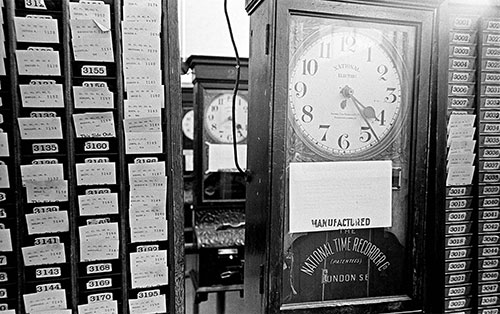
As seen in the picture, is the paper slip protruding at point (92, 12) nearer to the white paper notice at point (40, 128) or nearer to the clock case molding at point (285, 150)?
the white paper notice at point (40, 128)

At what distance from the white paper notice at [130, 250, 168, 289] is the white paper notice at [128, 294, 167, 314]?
0.04m

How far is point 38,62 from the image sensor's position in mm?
1036

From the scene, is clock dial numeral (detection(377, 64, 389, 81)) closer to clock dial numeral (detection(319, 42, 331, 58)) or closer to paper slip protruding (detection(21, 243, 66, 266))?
clock dial numeral (detection(319, 42, 331, 58))

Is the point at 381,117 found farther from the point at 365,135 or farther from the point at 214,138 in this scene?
the point at 214,138

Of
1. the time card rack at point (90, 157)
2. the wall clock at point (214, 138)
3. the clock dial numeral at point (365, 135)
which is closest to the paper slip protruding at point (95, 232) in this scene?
the time card rack at point (90, 157)

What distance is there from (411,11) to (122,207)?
2.98 feet

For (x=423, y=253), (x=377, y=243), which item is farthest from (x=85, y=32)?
(x=423, y=253)

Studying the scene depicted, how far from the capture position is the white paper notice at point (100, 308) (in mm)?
1088

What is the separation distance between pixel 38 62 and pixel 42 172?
0.87 feet

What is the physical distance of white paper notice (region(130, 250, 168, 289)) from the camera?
1.12m

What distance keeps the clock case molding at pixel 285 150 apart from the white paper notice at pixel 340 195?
47mm

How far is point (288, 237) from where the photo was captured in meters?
1.12

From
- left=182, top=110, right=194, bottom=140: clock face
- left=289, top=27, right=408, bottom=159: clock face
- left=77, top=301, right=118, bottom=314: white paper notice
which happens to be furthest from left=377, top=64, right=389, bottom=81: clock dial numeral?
left=182, top=110, right=194, bottom=140: clock face

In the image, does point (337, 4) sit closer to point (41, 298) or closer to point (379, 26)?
point (379, 26)
